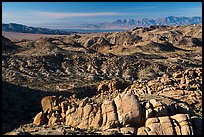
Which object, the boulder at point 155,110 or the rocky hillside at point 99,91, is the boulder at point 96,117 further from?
the boulder at point 155,110

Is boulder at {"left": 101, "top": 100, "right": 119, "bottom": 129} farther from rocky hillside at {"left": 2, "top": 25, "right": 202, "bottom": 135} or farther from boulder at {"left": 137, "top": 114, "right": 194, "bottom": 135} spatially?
boulder at {"left": 137, "top": 114, "right": 194, "bottom": 135}

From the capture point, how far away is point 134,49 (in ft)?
407

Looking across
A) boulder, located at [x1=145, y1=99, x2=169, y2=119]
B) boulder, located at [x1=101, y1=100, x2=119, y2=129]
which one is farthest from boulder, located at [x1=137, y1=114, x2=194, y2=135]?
boulder, located at [x1=101, y1=100, x2=119, y2=129]

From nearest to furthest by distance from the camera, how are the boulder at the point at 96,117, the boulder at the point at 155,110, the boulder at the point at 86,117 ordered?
the boulder at the point at 155,110
the boulder at the point at 96,117
the boulder at the point at 86,117

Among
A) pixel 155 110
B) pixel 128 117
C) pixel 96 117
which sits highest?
pixel 155 110

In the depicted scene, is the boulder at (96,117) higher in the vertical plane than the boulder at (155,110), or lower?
lower

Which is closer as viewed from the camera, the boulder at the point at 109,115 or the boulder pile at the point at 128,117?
the boulder pile at the point at 128,117

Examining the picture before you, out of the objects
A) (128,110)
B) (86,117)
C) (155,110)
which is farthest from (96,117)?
(155,110)

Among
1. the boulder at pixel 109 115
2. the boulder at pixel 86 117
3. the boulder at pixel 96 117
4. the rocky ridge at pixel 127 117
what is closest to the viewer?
the rocky ridge at pixel 127 117

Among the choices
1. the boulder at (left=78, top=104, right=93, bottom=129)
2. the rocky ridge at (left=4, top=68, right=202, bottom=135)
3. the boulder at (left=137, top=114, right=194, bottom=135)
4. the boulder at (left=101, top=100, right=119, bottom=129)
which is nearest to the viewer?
the boulder at (left=137, top=114, right=194, bottom=135)

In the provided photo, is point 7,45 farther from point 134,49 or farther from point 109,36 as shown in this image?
point 109,36

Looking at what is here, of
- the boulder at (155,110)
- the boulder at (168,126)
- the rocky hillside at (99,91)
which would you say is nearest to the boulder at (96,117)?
the rocky hillside at (99,91)

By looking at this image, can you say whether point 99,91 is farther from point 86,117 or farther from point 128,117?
point 128,117

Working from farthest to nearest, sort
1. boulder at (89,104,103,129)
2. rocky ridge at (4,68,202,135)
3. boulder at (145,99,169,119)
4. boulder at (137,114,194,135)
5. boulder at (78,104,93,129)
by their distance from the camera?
boulder at (78,104,93,129) → boulder at (89,104,103,129) → boulder at (145,99,169,119) → rocky ridge at (4,68,202,135) → boulder at (137,114,194,135)
